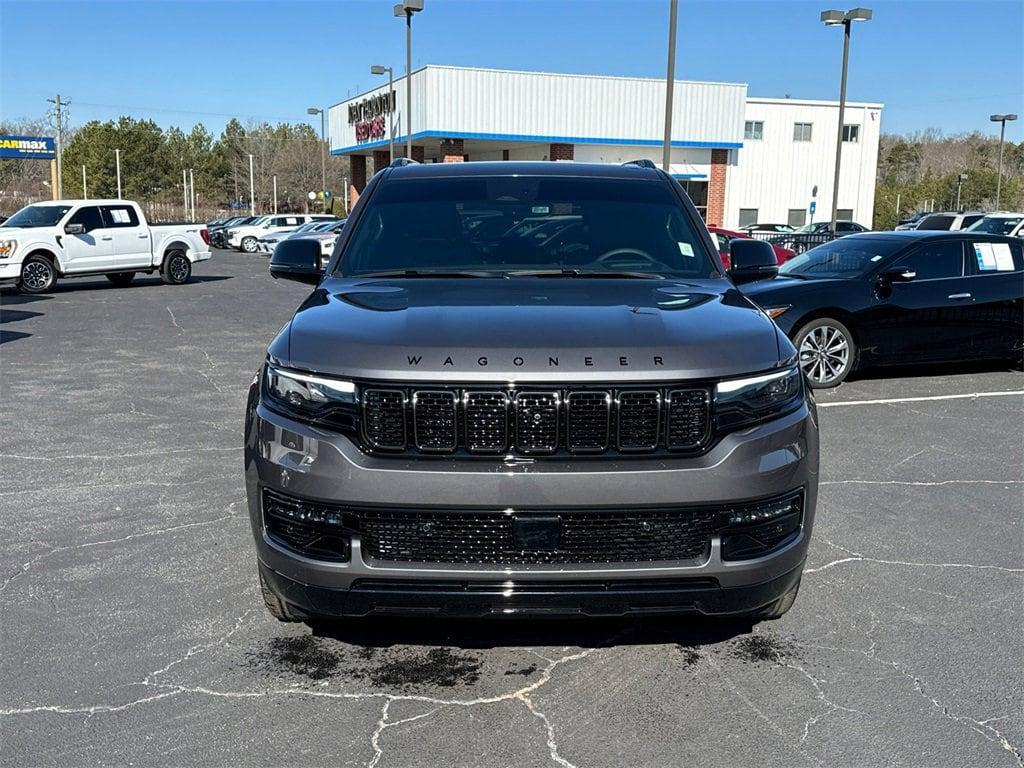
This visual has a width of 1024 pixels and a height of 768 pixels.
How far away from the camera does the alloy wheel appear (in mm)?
9438

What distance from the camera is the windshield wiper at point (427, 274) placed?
404cm

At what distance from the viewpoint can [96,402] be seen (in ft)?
28.0

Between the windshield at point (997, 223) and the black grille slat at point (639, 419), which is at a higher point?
the windshield at point (997, 223)

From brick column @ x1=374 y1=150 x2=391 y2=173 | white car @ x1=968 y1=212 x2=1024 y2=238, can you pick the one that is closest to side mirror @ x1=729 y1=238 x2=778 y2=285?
white car @ x1=968 y1=212 x2=1024 y2=238

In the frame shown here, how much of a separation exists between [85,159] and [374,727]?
99667 millimetres

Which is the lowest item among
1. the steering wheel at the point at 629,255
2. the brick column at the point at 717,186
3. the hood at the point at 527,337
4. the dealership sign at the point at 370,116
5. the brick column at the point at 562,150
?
the hood at the point at 527,337

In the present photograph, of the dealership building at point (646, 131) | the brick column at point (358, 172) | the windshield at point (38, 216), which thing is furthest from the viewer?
the brick column at point (358, 172)

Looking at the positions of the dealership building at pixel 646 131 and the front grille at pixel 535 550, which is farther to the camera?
the dealership building at pixel 646 131

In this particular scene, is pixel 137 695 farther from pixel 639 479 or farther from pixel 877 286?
pixel 877 286

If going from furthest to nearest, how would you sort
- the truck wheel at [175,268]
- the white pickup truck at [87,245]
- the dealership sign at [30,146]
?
the dealership sign at [30,146], the truck wheel at [175,268], the white pickup truck at [87,245]

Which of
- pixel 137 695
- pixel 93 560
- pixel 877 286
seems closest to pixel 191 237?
pixel 877 286

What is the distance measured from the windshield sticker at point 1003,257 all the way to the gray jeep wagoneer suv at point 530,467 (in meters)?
8.28

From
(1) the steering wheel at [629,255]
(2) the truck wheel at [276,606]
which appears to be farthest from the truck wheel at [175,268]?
(2) the truck wheel at [276,606]

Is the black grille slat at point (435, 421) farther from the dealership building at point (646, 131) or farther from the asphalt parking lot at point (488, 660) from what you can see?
the dealership building at point (646, 131)
